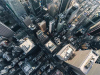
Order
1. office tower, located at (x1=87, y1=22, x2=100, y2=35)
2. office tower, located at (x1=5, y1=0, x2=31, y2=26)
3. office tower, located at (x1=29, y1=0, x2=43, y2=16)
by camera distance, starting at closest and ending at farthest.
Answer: office tower, located at (x1=5, y1=0, x2=31, y2=26), office tower, located at (x1=87, y1=22, x2=100, y2=35), office tower, located at (x1=29, y1=0, x2=43, y2=16)

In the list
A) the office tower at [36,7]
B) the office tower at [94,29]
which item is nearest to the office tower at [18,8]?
the office tower at [36,7]

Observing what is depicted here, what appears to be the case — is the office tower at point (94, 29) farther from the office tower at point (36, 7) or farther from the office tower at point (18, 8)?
the office tower at point (18, 8)

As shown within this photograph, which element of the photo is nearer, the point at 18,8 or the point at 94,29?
the point at 18,8

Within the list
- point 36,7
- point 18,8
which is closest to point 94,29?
point 36,7

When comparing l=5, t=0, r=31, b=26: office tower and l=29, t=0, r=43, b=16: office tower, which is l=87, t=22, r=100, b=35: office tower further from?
l=5, t=0, r=31, b=26: office tower

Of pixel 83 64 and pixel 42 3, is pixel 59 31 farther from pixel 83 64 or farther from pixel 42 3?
pixel 83 64

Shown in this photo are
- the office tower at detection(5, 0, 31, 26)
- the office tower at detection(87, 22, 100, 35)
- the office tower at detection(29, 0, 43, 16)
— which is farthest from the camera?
the office tower at detection(29, 0, 43, 16)

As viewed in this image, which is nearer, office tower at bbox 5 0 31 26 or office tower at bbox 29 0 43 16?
office tower at bbox 5 0 31 26

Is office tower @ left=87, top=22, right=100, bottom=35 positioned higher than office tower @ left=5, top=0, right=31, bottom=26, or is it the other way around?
office tower @ left=5, top=0, right=31, bottom=26

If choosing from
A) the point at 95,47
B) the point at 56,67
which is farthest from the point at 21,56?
the point at 95,47

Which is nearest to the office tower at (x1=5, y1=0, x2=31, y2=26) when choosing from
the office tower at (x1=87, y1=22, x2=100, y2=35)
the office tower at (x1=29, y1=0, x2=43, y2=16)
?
the office tower at (x1=29, y1=0, x2=43, y2=16)

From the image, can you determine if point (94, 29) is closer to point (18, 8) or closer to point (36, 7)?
point (36, 7)
